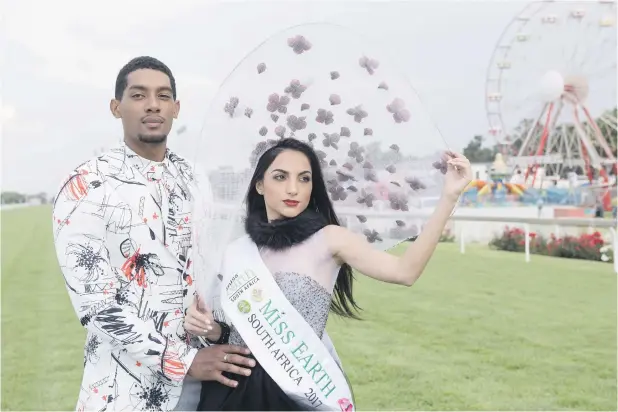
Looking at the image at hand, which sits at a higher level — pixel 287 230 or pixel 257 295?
pixel 287 230

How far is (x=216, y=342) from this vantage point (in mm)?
1638

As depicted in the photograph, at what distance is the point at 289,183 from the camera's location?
156 cm

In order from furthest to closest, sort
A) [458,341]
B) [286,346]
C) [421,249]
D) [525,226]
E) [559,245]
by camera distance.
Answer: [559,245], [525,226], [458,341], [286,346], [421,249]

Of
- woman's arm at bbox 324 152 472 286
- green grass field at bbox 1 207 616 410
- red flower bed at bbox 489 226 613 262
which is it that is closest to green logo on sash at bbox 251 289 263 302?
woman's arm at bbox 324 152 472 286

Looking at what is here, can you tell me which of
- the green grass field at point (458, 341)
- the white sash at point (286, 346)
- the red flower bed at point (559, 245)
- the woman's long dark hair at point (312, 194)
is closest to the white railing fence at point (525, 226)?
the red flower bed at point (559, 245)

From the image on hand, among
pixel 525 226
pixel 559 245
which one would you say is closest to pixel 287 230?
pixel 525 226

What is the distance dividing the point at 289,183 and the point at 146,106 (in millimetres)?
402

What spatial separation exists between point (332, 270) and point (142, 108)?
1.93ft

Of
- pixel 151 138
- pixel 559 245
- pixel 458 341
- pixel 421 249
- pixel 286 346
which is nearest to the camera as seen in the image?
pixel 421 249

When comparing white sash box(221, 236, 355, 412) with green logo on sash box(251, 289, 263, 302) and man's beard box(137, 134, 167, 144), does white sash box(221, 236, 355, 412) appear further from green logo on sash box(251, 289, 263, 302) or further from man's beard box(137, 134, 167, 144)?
man's beard box(137, 134, 167, 144)

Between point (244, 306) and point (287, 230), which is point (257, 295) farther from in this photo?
point (287, 230)

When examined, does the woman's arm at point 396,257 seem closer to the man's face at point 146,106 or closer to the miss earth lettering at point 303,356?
the miss earth lettering at point 303,356

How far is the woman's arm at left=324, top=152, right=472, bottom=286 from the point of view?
1451 mm

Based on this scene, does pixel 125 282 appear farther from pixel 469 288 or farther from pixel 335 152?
pixel 469 288
